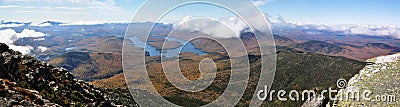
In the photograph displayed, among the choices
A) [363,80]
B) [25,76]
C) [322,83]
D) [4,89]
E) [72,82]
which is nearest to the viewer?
[363,80]

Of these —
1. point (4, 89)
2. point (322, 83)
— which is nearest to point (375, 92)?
point (4, 89)

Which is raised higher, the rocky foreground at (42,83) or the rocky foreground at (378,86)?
the rocky foreground at (378,86)

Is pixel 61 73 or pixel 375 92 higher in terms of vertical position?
pixel 375 92

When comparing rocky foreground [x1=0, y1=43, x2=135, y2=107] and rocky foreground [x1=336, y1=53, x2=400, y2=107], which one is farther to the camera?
rocky foreground [x1=0, y1=43, x2=135, y2=107]

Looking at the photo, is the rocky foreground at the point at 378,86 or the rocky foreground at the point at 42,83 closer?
the rocky foreground at the point at 378,86

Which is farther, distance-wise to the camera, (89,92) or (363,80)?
(89,92)

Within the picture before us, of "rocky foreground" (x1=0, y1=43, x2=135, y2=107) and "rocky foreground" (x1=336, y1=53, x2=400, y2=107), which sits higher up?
"rocky foreground" (x1=336, y1=53, x2=400, y2=107)

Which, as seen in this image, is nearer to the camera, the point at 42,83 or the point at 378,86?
the point at 378,86

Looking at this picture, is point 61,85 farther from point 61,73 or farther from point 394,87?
point 394,87

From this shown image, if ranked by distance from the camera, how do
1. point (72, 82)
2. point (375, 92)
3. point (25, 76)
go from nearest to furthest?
point (375, 92) → point (25, 76) → point (72, 82)

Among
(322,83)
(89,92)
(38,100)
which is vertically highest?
(38,100)

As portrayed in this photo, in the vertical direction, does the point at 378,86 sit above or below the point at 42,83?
above
